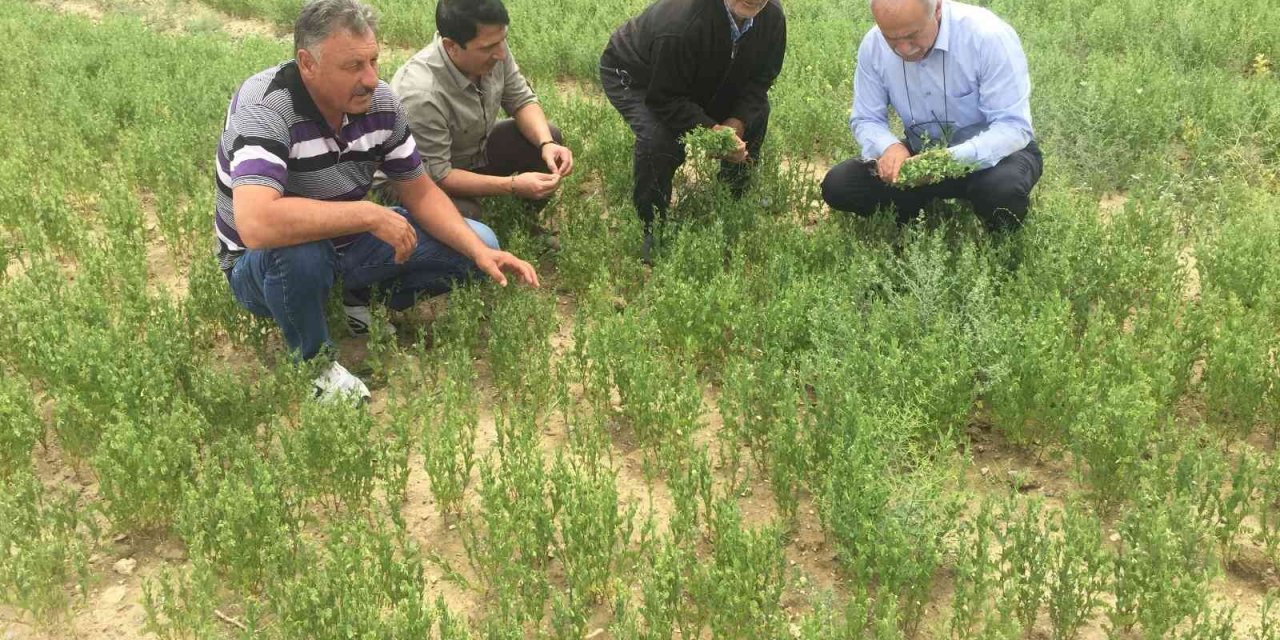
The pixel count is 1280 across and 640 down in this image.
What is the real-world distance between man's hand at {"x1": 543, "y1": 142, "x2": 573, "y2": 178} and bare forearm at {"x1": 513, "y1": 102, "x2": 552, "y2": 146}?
7 centimetres

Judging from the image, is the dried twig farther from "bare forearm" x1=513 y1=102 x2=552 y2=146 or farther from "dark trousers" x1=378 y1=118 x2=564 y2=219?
"bare forearm" x1=513 y1=102 x2=552 y2=146

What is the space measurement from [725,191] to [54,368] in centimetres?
311

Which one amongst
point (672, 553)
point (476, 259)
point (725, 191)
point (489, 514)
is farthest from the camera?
point (725, 191)

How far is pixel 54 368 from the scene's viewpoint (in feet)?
12.3

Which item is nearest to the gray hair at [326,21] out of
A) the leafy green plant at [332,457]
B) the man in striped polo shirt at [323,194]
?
the man in striped polo shirt at [323,194]

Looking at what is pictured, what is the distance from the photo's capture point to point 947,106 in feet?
14.9

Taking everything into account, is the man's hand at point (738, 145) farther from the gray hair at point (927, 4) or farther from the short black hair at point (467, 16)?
the short black hair at point (467, 16)

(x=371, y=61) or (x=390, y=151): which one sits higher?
(x=371, y=61)

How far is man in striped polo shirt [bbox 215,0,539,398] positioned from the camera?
3566mm

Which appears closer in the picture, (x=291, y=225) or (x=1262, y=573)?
Answer: (x=1262, y=573)

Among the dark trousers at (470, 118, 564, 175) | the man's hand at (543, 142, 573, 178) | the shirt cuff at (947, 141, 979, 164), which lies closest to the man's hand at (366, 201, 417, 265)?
the man's hand at (543, 142, 573, 178)

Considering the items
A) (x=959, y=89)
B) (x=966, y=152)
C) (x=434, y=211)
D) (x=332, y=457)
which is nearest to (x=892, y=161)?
(x=966, y=152)

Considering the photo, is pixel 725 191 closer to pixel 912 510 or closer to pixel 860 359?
pixel 860 359

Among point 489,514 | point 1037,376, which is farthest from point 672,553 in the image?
point 1037,376
